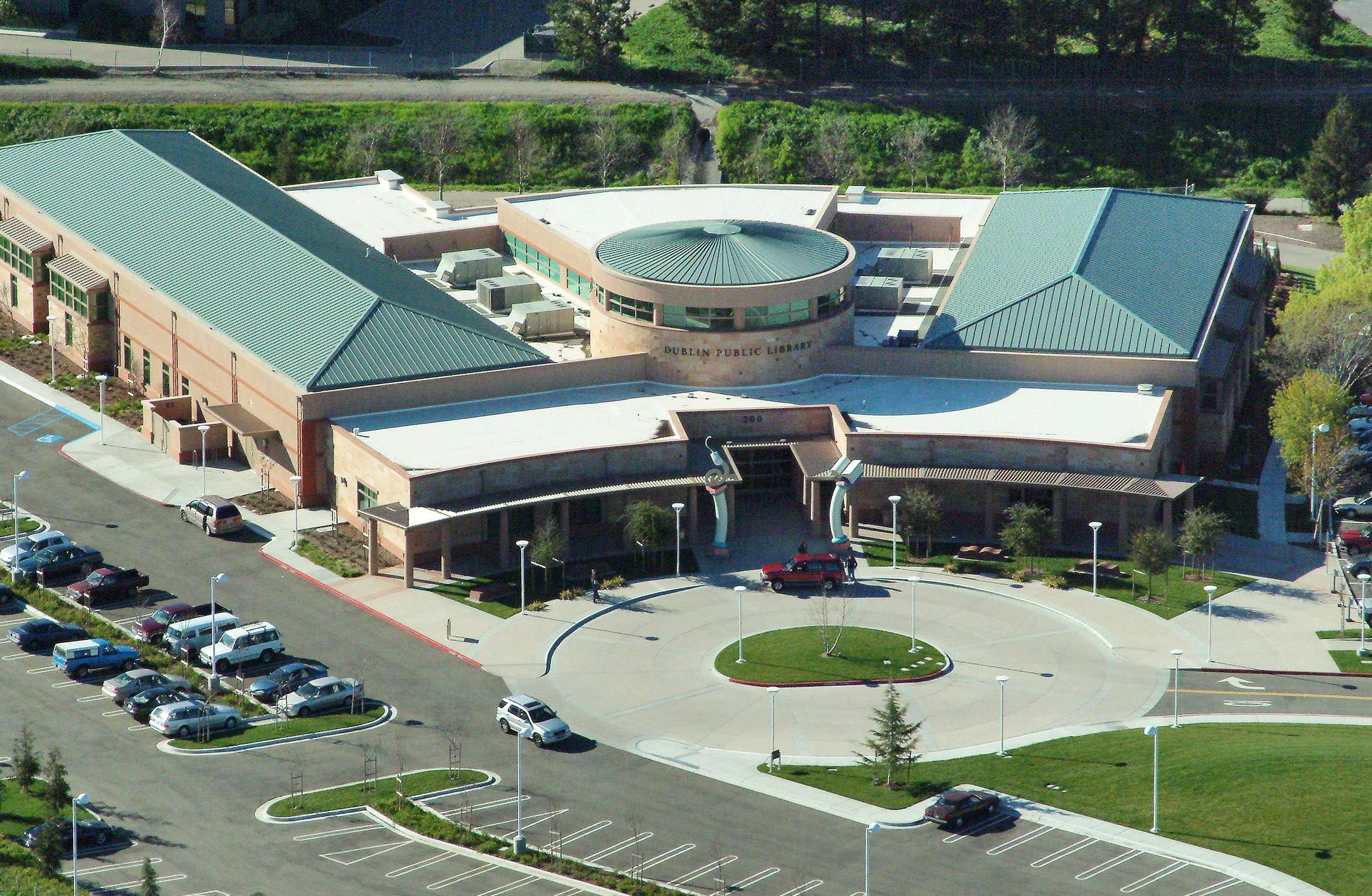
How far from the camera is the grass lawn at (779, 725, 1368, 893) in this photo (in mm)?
79500

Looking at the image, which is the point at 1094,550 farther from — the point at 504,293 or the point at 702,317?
the point at 504,293

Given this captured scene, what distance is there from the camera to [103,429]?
12475 cm

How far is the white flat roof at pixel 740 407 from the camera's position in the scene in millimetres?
110812

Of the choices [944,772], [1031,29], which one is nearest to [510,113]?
[1031,29]

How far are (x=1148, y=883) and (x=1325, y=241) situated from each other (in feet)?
315

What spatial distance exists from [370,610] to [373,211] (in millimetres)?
52430

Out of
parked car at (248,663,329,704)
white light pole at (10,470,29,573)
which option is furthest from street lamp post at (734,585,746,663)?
white light pole at (10,470,29,573)

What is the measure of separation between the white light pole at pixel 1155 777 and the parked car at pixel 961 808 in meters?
5.91

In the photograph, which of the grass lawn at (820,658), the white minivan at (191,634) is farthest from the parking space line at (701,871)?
the white minivan at (191,634)

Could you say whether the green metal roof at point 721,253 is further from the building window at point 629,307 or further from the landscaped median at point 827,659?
the landscaped median at point 827,659

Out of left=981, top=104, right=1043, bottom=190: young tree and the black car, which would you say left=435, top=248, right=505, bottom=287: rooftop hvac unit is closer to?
the black car

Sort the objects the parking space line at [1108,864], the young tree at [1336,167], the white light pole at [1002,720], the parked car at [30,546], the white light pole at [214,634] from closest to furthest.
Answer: the parking space line at [1108,864], the white light pole at [1002,720], the white light pole at [214,634], the parked car at [30,546], the young tree at [1336,167]

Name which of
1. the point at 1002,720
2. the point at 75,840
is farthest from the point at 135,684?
the point at 1002,720

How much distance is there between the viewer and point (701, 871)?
257ft
